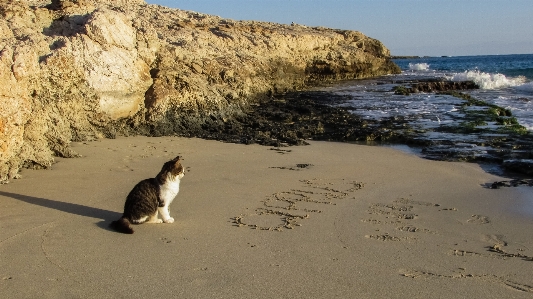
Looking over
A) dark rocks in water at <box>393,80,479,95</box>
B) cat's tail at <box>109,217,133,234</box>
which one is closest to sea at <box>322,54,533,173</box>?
dark rocks in water at <box>393,80,479,95</box>

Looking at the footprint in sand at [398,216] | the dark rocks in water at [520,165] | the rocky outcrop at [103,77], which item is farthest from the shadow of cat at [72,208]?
the dark rocks in water at [520,165]

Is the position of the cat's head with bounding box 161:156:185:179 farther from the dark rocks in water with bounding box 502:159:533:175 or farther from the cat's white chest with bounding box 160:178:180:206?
the dark rocks in water with bounding box 502:159:533:175

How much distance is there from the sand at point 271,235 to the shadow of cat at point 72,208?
2cm

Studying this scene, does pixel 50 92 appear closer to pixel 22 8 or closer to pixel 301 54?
pixel 22 8

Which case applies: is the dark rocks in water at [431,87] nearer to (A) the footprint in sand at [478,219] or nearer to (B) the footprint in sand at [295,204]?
(B) the footprint in sand at [295,204]

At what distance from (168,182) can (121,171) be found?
2269 millimetres

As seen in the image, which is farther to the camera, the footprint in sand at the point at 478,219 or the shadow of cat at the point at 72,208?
the footprint in sand at the point at 478,219

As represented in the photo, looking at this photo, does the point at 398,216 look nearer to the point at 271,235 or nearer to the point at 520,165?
the point at 271,235

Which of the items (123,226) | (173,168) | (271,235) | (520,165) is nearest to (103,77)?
(173,168)

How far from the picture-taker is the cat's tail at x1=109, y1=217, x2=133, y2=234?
14.3 ft

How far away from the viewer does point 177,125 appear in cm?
989

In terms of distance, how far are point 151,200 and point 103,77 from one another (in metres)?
4.90

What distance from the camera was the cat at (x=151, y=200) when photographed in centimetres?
451

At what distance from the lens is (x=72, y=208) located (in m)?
5.00
